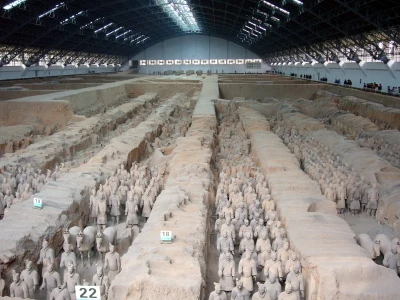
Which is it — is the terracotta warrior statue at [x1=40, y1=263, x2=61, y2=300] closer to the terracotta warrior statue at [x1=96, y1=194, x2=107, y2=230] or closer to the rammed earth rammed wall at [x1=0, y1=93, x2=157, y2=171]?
the terracotta warrior statue at [x1=96, y1=194, x2=107, y2=230]

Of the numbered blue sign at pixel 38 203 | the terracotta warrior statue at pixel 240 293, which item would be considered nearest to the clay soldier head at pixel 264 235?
the terracotta warrior statue at pixel 240 293

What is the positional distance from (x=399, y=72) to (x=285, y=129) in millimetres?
10193

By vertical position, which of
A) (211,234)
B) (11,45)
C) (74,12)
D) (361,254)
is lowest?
(211,234)

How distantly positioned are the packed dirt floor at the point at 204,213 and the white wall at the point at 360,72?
8130mm

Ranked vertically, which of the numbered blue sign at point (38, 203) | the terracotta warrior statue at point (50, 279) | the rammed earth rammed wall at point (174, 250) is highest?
the numbered blue sign at point (38, 203)

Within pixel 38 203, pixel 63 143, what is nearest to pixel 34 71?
pixel 63 143

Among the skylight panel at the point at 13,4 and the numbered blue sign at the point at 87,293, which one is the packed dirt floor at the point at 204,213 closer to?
the numbered blue sign at the point at 87,293

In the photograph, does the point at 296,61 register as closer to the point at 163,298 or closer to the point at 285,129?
the point at 285,129

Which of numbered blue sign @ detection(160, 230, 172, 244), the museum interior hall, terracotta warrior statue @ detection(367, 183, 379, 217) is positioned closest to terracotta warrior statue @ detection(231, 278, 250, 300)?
the museum interior hall

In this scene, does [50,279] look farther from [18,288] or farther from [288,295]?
[288,295]

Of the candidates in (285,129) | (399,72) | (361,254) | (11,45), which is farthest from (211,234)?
(11,45)

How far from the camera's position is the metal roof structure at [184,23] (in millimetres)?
20344

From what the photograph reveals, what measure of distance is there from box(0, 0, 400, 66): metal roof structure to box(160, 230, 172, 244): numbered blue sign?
579 inches

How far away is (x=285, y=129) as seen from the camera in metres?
13.9
